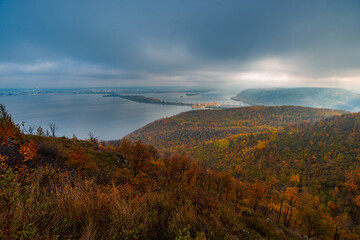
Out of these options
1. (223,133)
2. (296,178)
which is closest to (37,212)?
(296,178)

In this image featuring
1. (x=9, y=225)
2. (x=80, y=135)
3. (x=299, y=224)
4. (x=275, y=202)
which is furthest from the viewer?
(x=80, y=135)

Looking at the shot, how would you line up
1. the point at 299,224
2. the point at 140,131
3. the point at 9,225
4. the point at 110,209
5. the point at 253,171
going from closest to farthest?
the point at 9,225, the point at 110,209, the point at 299,224, the point at 253,171, the point at 140,131

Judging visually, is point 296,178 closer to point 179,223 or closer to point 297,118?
point 179,223

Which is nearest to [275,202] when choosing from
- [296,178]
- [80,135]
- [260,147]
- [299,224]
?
[299,224]

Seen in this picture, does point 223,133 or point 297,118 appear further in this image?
point 297,118

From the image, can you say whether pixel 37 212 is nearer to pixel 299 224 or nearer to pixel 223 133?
pixel 299 224

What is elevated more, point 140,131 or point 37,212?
point 37,212

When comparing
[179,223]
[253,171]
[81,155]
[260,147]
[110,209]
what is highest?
[110,209]
